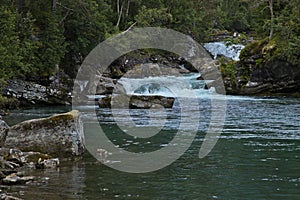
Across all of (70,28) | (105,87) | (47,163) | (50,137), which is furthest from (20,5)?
(47,163)

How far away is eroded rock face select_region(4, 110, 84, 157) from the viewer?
1634 cm

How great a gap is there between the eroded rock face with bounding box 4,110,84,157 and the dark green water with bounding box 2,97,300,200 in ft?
2.90

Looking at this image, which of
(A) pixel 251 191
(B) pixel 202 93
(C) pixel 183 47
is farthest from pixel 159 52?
(A) pixel 251 191

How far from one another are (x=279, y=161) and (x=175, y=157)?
352 cm

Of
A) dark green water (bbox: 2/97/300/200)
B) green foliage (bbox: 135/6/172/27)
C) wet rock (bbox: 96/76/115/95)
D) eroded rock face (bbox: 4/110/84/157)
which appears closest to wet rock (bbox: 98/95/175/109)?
wet rock (bbox: 96/76/115/95)

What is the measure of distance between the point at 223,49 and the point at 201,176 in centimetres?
5709

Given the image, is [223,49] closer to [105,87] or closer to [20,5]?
[105,87]

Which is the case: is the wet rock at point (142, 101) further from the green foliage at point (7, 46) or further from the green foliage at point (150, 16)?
the green foliage at point (150, 16)

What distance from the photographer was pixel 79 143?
16875 millimetres

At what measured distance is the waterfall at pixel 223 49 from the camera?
203 ft

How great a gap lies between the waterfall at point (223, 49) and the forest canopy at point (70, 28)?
516 cm

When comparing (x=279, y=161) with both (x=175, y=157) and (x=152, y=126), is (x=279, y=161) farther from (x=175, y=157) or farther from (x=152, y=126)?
(x=152, y=126)

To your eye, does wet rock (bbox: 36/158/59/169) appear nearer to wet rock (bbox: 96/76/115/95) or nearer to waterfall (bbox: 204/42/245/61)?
wet rock (bbox: 96/76/115/95)

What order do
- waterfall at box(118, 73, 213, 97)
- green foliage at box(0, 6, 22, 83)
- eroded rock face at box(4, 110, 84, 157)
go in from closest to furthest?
eroded rock face at box(4, 110, 84, 157) < green foliage at box(0, 6, 22, 83) < waterfall at box(118, 73, 213, 97)
